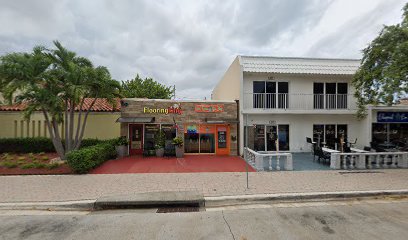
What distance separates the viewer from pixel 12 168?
959 cm

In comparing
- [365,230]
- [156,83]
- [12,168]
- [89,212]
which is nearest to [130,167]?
[89,212]

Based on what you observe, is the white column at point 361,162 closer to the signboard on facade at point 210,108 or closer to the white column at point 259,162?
the white column at point 259,162

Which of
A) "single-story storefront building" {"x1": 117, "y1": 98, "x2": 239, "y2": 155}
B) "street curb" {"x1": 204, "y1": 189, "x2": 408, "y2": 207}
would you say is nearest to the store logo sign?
"single-story storefront building" {"x1": 117, "y1": 98, "x2": 239, "y2": 155}

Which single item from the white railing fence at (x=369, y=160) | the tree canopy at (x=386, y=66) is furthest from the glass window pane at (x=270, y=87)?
the white railing fence at (x=369, y=160)

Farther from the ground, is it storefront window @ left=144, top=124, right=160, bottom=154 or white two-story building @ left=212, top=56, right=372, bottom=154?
white two-story building @ left=212, top=56, right=372, bottom=154

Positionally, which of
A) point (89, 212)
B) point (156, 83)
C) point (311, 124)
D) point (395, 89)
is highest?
point (156, 83)

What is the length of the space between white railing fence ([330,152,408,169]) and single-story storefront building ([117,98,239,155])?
5855 millimetres

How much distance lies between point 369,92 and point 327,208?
8.60 meters

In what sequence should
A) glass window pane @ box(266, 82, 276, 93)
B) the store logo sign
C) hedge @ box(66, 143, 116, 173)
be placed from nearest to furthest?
hedge @ box(66, 143, 116, 173) → the store logo sign → glass window pane @ box(266, 82, 276, 93)

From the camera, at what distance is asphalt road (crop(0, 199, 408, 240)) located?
14.4ft

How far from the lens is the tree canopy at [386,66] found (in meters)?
9.03

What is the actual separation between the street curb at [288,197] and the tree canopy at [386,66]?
5.07 m

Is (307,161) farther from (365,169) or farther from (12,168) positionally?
(12,168)

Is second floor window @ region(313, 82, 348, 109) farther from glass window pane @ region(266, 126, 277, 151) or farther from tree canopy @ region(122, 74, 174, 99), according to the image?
tree canopy @ region(122, 74, 174, 99)
